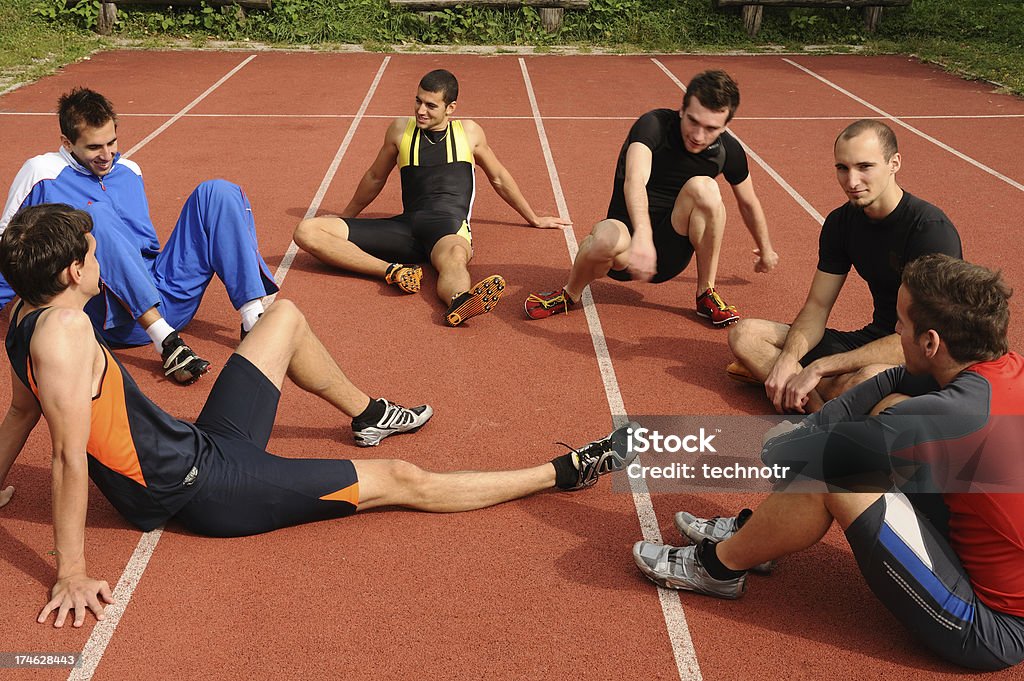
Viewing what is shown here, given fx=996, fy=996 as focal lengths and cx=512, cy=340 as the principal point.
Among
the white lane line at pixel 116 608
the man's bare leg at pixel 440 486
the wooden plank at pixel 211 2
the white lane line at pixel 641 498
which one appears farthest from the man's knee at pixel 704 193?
the wooden plank at pixel 211 2

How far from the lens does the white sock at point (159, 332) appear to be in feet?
15.8

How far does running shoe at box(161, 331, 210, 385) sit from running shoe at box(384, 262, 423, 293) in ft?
4.61

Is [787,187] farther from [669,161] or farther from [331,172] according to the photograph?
[331,172]

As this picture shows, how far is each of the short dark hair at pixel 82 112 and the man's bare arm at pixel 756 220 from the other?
10.9 feet

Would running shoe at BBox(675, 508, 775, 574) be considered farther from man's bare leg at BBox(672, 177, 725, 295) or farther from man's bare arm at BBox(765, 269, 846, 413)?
man's bare leg at BBox(672, 177, 725, 295)

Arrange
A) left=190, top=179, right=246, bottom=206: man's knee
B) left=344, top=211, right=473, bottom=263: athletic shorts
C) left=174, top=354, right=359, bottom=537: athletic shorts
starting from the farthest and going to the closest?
left=344, top=211, right=473, bottom=263: athletic shorts, left=190, top=179, right=246, bottom=206: man's knee, left=174, top=354, right=359, bottom=537: athletic shorts

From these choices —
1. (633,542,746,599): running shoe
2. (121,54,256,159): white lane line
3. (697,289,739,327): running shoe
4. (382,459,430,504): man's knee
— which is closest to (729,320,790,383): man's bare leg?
(697,289,739,327): running shoe

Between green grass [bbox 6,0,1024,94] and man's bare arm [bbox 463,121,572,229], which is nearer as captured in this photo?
man's bare arm [bbox 463,121,572,229]

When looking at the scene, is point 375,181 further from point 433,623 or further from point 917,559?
point 917,559

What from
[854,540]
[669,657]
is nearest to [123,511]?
[669,657]

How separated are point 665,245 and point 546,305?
2.51 ft

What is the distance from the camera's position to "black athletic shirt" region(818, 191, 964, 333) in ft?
13.7

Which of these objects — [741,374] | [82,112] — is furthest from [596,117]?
[82,112]

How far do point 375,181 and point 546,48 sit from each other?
857cm
